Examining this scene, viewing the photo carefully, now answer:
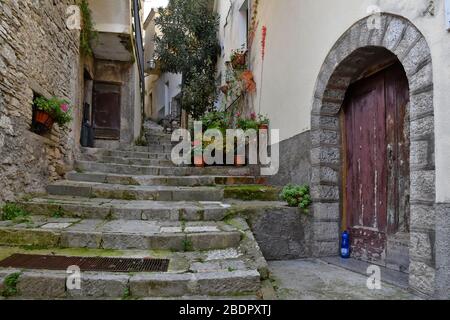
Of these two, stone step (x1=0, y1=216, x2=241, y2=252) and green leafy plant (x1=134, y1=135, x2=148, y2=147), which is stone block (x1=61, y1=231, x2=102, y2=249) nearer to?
stone step (x1=0, y1=216, x2=241, y2=252)

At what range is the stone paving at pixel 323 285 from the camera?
2.55m

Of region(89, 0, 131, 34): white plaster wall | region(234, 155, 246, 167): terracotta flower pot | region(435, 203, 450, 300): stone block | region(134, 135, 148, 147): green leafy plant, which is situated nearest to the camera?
region(435, 203, 450, 300): stone block

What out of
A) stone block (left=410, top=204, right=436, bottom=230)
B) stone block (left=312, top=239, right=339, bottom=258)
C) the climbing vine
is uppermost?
the climbing vine

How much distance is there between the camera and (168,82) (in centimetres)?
1738

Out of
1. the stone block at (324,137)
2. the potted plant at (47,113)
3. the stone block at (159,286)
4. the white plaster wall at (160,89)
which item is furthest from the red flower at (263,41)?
the white plaster wall at (160,89)

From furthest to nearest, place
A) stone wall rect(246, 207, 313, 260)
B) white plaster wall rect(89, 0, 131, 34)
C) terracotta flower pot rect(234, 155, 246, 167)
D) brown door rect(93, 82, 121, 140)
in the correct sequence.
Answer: brown door rect(93, 82, 121, 140) → white plaster wall rect(89, 0, 131, 34) → terracotta flower pot rect(234, 155, 246, 167) → stone wall rect(246, 207, 313, 260)

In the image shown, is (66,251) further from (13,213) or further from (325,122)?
(325,122)

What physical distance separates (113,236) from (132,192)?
4.88ft

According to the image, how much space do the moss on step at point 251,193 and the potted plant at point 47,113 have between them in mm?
2414

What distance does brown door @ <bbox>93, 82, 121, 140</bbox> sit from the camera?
8770mm

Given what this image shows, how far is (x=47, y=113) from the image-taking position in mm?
4164

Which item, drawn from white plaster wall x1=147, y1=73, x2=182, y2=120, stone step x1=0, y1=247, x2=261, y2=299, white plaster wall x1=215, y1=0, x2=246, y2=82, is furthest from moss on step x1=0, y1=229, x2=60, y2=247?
white plaster wall x1=147, y1=73, x2=182, y2=120

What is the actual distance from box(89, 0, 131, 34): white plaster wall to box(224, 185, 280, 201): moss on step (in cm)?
444
